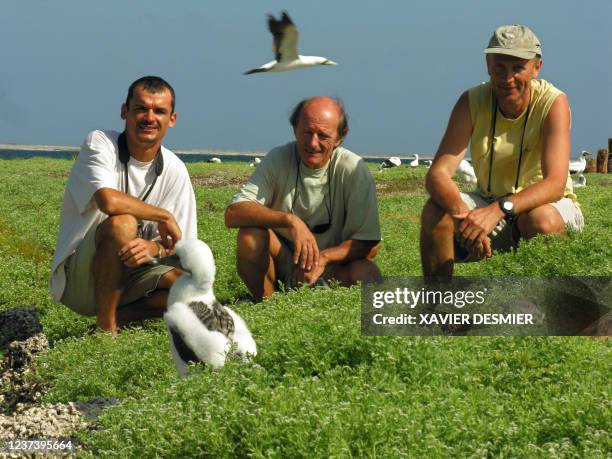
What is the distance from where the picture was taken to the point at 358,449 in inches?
195

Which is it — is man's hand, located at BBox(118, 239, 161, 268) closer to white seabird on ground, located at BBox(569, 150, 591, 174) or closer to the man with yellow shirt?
the man with yellow shirt

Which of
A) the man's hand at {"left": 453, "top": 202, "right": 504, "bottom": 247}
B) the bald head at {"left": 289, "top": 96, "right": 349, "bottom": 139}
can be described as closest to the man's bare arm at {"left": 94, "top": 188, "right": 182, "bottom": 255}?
the bald head at {"left": 289, "top": 96, "right": 349, "bottom": 139}

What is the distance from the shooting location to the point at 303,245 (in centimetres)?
830

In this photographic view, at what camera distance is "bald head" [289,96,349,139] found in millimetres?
8633

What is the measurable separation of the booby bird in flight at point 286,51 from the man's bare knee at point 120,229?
4.47 meters

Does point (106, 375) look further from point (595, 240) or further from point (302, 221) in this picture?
point (595, 240)

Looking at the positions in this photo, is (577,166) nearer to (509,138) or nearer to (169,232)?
(509,138)

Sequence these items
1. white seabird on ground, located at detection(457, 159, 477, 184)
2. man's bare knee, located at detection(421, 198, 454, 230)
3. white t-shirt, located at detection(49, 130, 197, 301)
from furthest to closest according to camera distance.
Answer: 1. white seabird on ground, located at detection(457, 159, 477, 184)
2. white t-shirt, located at detection(49, 130, 197, 301)
3. man's bare knee, located at detection(421, 198, 454, 230)

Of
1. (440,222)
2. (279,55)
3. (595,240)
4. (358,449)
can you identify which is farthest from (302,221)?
(279,55)

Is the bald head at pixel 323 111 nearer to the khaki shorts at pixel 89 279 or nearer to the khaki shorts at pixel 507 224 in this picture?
the khaki shorts at pixel 507 224

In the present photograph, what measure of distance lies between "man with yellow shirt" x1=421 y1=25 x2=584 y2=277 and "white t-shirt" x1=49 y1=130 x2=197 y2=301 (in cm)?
230

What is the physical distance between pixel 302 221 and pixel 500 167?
6.01 feet

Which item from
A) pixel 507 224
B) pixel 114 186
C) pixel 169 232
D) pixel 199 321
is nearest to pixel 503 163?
pixel 507 224

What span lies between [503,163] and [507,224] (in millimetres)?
563
